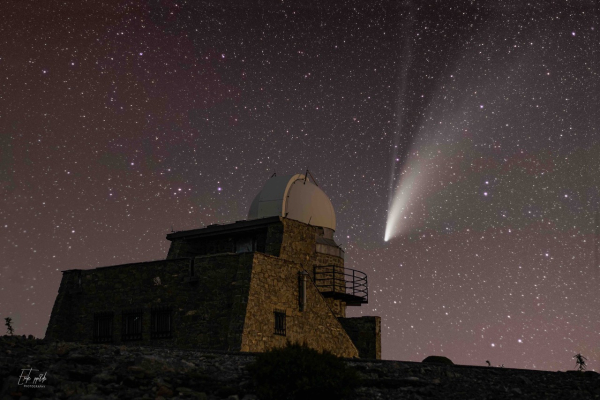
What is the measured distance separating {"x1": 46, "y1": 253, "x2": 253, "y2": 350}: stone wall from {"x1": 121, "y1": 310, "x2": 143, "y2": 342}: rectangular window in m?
0.23

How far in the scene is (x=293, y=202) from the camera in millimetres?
39906

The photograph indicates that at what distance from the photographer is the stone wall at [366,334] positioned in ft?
124

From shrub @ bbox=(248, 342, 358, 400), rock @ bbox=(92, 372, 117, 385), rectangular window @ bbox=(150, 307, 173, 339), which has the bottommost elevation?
rock @ bbox=(92, 372, 117, 385)

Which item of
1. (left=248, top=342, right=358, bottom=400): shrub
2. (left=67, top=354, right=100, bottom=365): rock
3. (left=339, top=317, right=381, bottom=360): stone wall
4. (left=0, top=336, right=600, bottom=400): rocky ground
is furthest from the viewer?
(left=339, top=317, right=381, bottom=360): stone wall

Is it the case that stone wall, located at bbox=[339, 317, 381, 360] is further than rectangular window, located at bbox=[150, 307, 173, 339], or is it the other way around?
stone wall, located at bbox=[339, 317, 381, 360]

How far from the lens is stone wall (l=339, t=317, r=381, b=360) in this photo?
37750mm

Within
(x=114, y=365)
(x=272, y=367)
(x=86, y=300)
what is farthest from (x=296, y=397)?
(x=86, y=300)

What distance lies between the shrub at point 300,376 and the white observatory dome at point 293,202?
23.2 meters

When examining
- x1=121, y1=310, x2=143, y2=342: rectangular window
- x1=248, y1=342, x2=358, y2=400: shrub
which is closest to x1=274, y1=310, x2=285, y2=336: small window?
x1=121, y1=310, x2=143, y2=342: rectangular window

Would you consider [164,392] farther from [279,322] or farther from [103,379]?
[279,322]

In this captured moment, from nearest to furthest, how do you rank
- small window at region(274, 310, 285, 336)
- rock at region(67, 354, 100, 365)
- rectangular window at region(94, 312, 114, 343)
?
rock at region(67, 354, 100, 365), small window at region(274, 310, 285, 336), rectangular window at region(94, 312, 114, 343)

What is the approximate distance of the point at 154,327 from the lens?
31.0m
